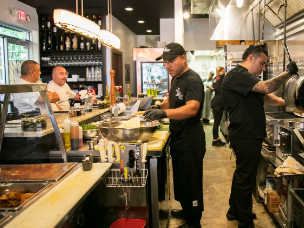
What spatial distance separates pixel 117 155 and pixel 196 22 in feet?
28.8

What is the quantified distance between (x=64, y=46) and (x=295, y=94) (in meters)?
7.21

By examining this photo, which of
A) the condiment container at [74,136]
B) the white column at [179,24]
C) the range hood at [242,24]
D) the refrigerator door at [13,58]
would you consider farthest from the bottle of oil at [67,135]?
the refrigerator door at [13,58]

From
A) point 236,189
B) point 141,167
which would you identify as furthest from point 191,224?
point 141,167

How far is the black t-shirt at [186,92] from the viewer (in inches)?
99.4

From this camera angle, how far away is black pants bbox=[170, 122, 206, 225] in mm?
2604

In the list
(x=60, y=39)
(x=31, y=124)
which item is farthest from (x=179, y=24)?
(x=31, y=124)

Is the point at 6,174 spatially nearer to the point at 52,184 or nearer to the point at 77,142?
the point at 52,184

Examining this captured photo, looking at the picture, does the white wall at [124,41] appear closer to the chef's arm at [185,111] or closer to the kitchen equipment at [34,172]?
the chef's arm at [185,111]

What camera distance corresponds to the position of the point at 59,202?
1.31 meters

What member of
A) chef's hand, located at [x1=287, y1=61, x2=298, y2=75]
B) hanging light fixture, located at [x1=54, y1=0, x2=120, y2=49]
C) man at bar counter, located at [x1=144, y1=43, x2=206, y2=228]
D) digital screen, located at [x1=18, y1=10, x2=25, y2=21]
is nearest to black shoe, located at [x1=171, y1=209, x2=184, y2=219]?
man at bar counter, located at [x1=144, y1=43, x2=206, y2=228]

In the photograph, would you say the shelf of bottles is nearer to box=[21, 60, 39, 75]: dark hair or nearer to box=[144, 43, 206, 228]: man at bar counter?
box=[21, 60, 39, 75]: dark hair

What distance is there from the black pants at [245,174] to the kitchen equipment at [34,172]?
161cm

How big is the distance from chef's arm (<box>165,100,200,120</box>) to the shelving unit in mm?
6164

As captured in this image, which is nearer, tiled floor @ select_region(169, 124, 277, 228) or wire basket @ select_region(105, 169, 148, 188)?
wire basket @ select_region(105, 169, 148, 188)
